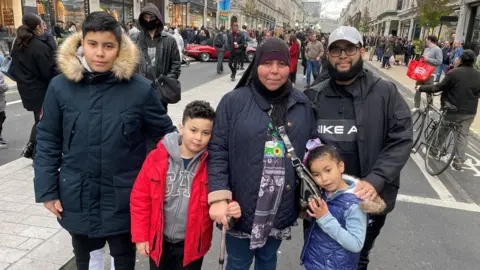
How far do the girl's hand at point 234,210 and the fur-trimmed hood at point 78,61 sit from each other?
2.97 ft

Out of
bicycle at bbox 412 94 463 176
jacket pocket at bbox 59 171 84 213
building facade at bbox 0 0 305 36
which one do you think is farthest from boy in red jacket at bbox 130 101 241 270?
bicycle at bbox 412 94 463 176

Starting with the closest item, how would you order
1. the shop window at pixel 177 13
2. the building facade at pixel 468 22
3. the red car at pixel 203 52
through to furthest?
the red car at pixel 203 52 → the building facade at pixel 468 22 → the shop window at pixel 177 13

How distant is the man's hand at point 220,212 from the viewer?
1.99 metres

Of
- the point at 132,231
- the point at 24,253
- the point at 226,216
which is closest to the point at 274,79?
the point at 226,216

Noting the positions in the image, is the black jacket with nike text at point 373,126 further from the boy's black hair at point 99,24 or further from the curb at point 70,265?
the curb at point 70,265

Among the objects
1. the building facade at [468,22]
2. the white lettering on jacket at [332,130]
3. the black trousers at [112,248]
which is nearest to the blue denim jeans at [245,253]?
the black trousers at [112,248]

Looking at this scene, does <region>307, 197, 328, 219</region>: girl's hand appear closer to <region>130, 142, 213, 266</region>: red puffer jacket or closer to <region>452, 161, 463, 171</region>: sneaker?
<region>130, 142, 213, 266</region>: red puffer jacket

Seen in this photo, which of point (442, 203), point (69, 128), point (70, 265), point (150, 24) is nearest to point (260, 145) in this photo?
point (69, 128)

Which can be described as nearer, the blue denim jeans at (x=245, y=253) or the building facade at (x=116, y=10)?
the blue denim jeans at (x=245, y=253)

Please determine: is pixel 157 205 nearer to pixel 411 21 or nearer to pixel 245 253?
pixel 245 253

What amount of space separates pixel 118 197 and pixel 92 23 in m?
0.96

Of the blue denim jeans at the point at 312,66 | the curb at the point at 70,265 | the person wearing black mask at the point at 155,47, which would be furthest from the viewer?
the blue denim jeans at the point at 312,66

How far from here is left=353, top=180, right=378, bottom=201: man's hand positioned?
2062 millimetres

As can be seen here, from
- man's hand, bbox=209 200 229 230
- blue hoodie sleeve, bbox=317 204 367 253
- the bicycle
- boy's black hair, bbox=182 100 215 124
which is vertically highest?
boy's black hair, bbox=182 100 215 124
